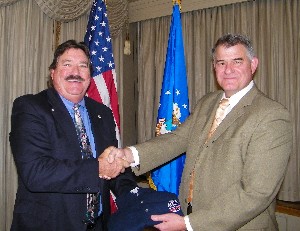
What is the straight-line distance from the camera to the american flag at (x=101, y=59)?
3.47m

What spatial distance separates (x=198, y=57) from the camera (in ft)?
15.9

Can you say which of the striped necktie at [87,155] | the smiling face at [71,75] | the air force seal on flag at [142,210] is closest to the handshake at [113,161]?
the striped necktie at [87,155]

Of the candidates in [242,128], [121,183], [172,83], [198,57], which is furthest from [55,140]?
[198,57]

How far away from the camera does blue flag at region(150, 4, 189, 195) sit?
10.9 ft

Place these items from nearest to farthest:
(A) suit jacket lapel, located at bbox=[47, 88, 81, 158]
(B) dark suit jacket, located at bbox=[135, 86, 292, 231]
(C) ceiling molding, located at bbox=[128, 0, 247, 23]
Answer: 1. (B) dark suit jacket, located at bbox=[135, 86, 292, 231]
2. (A) suit jacket lapel, located at bbox=[47, 88, 81, 158]
3. (C) ceiling molding, located at bbox=[128, 0, 247, 23]

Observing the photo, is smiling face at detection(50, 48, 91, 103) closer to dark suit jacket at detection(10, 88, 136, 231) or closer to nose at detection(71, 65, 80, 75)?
nose at detection(71, 65, 80, 75)

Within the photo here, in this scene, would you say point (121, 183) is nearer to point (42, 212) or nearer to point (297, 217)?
point (42, 212)

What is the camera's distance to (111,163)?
7.27 ft

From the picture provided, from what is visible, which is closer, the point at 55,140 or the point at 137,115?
the point at 55,140

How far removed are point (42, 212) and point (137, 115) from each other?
12.1 ft

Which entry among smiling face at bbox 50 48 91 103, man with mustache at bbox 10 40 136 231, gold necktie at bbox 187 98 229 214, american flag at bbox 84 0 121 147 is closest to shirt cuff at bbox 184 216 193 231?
gold necktie at bbox 187 98 229 214

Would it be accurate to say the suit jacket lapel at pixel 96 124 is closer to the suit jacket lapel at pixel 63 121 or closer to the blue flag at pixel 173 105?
the suit jacket lapel at pixel 63 121

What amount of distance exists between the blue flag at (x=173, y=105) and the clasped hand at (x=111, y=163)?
1.00m

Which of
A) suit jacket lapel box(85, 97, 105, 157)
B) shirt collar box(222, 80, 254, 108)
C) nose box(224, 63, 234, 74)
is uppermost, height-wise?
nose box(224, 63, 234, 74)
